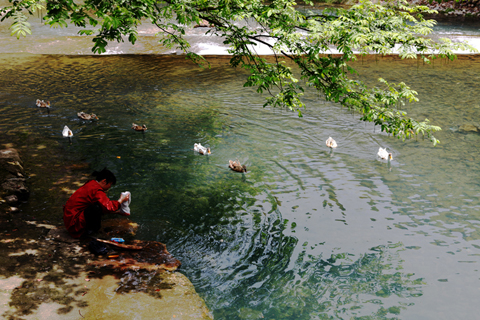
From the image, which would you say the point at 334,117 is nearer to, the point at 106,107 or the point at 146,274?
the point at 106,107

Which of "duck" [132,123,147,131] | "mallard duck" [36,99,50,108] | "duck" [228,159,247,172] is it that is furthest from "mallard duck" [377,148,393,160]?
"mallard duck" [36,99,50,108]

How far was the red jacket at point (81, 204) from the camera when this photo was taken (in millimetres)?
6441

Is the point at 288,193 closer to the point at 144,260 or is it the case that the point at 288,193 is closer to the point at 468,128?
the point at 144,260

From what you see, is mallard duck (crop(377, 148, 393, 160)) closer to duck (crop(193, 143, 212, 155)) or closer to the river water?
the river water

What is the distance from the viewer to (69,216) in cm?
644

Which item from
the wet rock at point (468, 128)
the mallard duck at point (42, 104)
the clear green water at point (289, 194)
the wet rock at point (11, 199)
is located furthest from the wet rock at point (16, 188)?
the wet rock at point (468, 128)

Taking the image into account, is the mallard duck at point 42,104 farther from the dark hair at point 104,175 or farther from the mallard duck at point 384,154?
the mallard duck at point 384,154

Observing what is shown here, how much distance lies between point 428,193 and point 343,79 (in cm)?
392

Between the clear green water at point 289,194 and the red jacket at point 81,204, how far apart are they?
1182 mm

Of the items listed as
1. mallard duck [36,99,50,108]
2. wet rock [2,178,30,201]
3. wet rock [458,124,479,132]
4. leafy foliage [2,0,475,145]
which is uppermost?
leafy foliage [2,0,475,145]

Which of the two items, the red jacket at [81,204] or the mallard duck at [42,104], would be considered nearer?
the red jacket at [81,204]

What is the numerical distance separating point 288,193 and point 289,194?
5cm

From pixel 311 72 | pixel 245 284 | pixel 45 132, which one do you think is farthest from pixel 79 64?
pixel 245 284

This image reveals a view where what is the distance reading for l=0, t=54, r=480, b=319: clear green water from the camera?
630 centimetres
